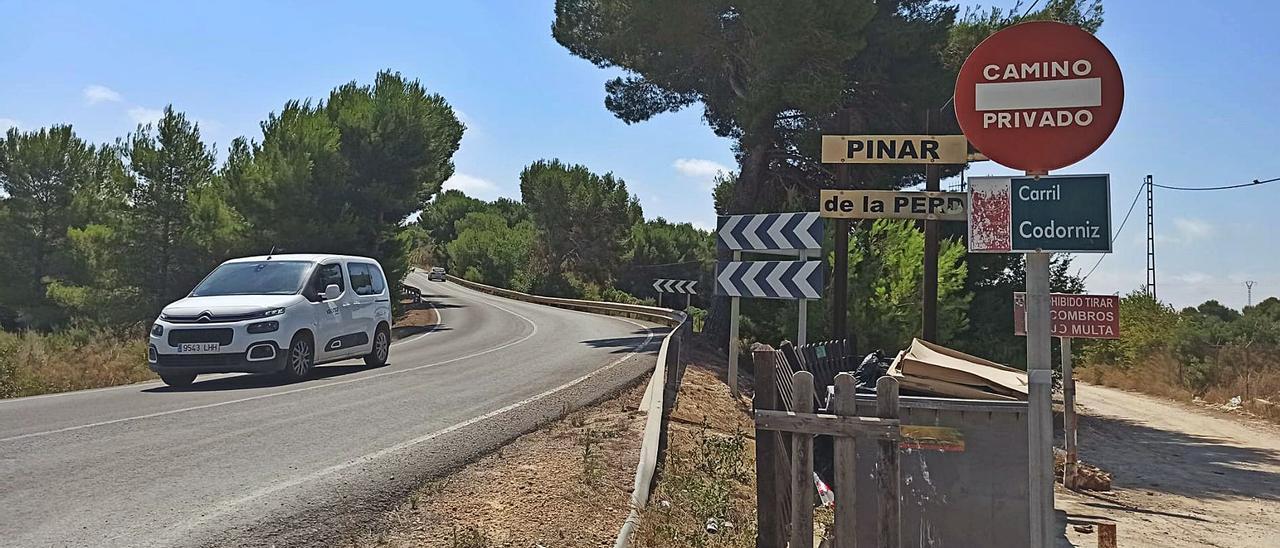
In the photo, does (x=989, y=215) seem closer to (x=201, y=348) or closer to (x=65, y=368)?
(x=201, y=348)

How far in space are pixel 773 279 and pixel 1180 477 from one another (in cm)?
899

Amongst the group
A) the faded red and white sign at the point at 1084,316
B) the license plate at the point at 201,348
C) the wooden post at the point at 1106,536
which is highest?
the faded red and white sign at the point at 1084,316

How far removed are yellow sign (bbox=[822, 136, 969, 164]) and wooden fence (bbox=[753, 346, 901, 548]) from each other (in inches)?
243

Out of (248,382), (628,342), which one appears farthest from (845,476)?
(628,342)

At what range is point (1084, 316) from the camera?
1127 centimetres

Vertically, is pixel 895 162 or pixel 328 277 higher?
pixel 895 162

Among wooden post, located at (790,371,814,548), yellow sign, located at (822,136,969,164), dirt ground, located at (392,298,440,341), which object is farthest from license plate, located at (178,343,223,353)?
dirt ground, located at (392,298,440,341)

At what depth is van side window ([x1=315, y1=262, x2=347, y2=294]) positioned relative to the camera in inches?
530

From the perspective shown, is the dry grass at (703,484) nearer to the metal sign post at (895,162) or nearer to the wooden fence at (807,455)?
the wooden fence at (807,455)

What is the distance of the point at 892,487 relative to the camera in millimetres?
4410

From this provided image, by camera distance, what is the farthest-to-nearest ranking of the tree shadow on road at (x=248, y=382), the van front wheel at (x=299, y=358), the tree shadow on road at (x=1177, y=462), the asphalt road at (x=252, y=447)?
the tree shadow on road at (x=1177, y=462) → the van front wheel at (x=299, y=358) → the tree shadow on road at (x=248, y=382) → the asphalt road at (x=252, y=447)

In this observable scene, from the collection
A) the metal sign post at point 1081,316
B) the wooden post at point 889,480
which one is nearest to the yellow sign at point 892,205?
the metal sign post at point 1081,316

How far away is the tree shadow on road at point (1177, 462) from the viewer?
13.6 meters

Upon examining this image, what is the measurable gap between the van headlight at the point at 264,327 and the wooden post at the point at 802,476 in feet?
30.7
